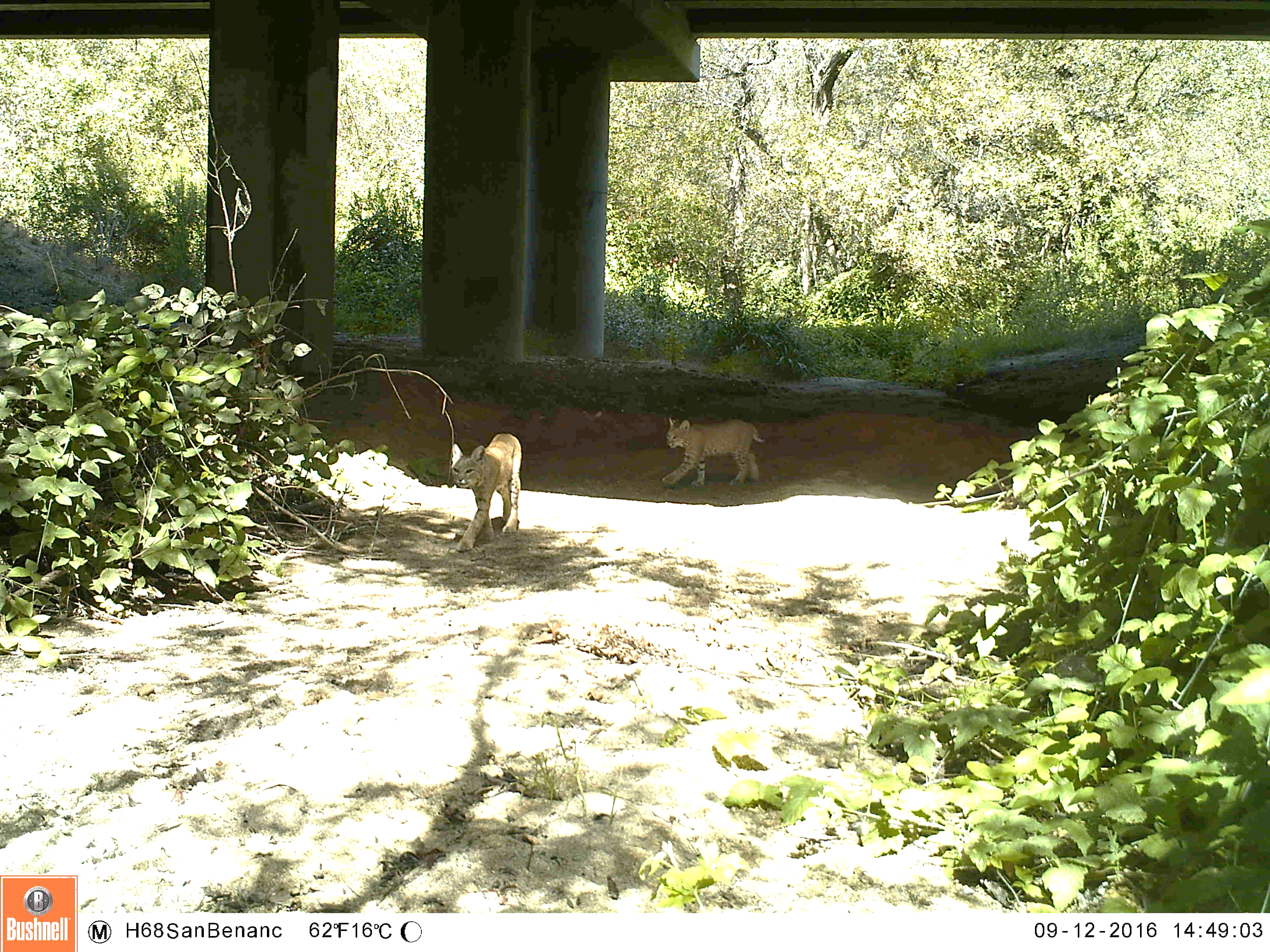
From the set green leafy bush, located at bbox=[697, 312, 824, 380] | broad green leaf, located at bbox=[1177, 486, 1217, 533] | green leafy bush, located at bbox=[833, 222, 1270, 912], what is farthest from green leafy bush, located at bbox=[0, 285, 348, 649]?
green leafy bush, located at bbox=[697, 312, 824, 380]

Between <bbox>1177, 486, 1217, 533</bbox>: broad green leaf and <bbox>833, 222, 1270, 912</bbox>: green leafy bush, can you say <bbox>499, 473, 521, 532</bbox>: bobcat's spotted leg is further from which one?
<bbox>1177, 486, 1217, 533</bbox>: broad green leaf

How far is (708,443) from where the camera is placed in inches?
417

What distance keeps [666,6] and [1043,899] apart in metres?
16.0

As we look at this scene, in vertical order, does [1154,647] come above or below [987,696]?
above

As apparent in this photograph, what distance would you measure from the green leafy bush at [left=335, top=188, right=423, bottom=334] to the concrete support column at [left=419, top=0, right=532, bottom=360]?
409 centimetres

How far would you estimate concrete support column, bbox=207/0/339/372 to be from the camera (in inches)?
459

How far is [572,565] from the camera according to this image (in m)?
6.22

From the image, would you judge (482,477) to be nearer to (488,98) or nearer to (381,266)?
(488,98)

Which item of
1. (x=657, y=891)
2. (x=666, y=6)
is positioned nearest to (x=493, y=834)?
(x=657, y=891)

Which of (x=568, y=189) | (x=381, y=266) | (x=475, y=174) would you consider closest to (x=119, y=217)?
(x=381, y=266)

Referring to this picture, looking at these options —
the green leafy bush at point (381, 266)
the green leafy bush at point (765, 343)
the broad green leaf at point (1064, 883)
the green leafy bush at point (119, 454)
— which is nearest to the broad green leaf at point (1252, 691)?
the broad green leaf at point (1064, 883)

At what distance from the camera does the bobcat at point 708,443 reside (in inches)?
417

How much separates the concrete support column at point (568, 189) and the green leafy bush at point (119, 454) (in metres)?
12.7

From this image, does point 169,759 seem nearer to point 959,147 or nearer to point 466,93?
point 466,93
